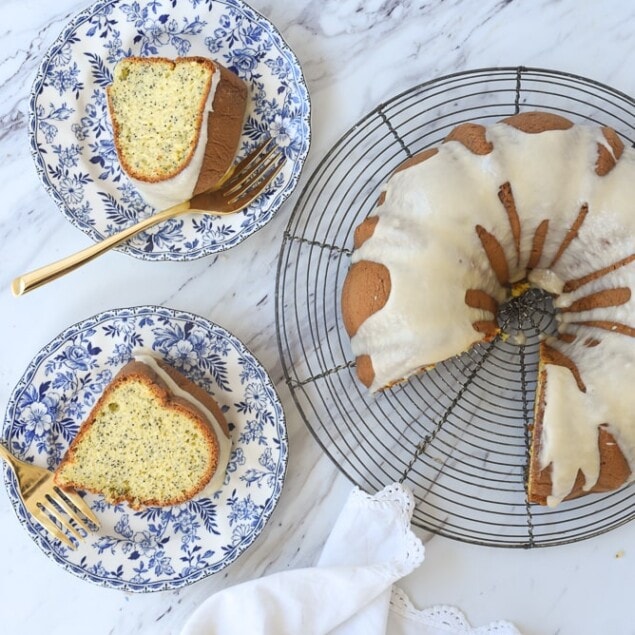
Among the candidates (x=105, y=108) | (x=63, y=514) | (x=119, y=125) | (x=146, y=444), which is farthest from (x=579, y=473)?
(x=105, y=108)

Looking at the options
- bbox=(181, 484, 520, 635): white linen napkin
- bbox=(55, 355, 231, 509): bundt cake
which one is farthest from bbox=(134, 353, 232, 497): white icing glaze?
bbox=(181, 484, 520, 635): white linen napkin

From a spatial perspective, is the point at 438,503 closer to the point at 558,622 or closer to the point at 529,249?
the point at 558,622

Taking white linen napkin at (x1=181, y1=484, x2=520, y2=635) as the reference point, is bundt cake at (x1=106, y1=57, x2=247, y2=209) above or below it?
above

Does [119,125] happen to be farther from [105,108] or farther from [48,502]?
[48,502]

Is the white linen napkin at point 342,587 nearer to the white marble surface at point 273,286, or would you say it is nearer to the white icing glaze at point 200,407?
the white marble surface at point 273,286

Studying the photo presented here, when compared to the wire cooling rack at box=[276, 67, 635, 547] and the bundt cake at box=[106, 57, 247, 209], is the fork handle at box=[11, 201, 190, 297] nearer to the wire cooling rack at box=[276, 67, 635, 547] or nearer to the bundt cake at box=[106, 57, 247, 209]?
the bundt cake at box=[106, 57, 247, 209]

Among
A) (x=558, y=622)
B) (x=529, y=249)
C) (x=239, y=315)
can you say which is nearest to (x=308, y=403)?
(x=239, y=315)
